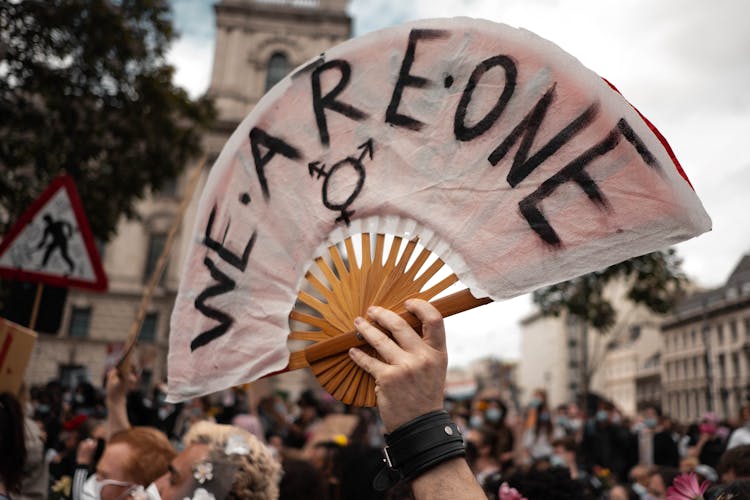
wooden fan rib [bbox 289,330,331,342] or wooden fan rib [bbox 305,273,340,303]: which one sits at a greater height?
wooden fan rib [bbox 305,273,340,303]

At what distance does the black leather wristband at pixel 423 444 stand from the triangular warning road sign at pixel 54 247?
3132 mm

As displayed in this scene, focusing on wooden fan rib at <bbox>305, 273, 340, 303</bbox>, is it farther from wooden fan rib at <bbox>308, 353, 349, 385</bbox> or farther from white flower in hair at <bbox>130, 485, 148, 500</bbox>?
white flower in hair at <bbox>130, 485, 148, 500</bbox>

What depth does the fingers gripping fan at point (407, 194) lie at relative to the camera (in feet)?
4.68

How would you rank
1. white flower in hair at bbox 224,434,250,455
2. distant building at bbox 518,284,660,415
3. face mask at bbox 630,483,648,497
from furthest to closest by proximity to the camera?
distant building at bbox 518,284,660,415, face mask at bbox 630,483,648,497, white flower in hair at bbox 224,434,250,455

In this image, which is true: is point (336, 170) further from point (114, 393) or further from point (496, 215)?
point (114, 393)

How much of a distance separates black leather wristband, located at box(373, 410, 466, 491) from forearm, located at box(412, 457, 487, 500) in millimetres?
11

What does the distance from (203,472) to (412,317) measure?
1.62 meters

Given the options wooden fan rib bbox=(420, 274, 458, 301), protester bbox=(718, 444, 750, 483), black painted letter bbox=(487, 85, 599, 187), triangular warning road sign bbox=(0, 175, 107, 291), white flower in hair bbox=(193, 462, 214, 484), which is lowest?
white flower in hair bbox=(193, 462, 214, 484)

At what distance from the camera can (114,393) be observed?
11.1ft

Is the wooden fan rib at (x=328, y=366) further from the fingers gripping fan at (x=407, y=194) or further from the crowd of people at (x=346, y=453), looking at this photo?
the crowd of people at (x=346, y=453)

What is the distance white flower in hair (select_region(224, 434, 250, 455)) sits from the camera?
112 inches

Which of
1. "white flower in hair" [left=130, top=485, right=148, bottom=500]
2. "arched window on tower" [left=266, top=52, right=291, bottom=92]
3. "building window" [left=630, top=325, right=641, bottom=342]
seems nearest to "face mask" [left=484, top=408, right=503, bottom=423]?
"white flower in hair" [left=130, top=485, right=148, bottom=500]

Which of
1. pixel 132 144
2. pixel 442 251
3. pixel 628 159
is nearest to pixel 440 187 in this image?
pixel 442 251

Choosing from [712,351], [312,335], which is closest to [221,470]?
[312,335]
